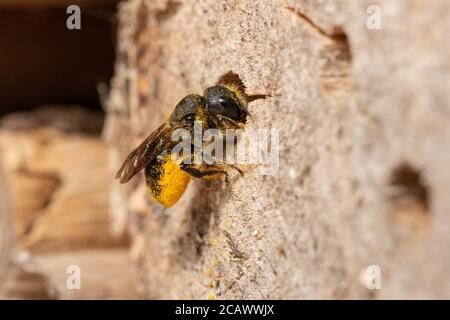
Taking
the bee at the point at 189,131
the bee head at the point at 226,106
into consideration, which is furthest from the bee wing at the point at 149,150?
the bee head at the point at 226,106

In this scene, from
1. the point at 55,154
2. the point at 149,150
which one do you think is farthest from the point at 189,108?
the point at 55,154

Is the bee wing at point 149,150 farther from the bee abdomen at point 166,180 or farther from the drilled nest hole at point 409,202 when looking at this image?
the drilled nest hole at point 409,202

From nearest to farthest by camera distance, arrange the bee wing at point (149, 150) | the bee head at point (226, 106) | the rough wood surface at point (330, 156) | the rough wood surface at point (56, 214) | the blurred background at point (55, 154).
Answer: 1. the rough wood surface at point (330, 156)
2. the bee head at point (226, 106)
3. the bee wing at point (149, 150)
4. the rough wood surface at point (56, 214)
5. the blurred background at point (55, 154)

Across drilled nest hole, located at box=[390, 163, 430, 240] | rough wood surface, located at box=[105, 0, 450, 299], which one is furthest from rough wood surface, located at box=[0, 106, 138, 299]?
drilled nest hole, located at box=[390, 163, 430, 240]

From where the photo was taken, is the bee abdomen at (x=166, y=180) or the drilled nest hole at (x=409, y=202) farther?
the bee abdomen at (x=166, y=180)

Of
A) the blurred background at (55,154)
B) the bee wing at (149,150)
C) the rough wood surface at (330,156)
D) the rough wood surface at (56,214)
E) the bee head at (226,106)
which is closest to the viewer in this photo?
the rough wood surface at (330,156)

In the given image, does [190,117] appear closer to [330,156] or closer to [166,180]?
[166,180]

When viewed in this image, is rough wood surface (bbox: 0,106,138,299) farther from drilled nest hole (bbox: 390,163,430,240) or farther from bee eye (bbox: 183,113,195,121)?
drilled nest hole (bbox: 390,163,430,240)
